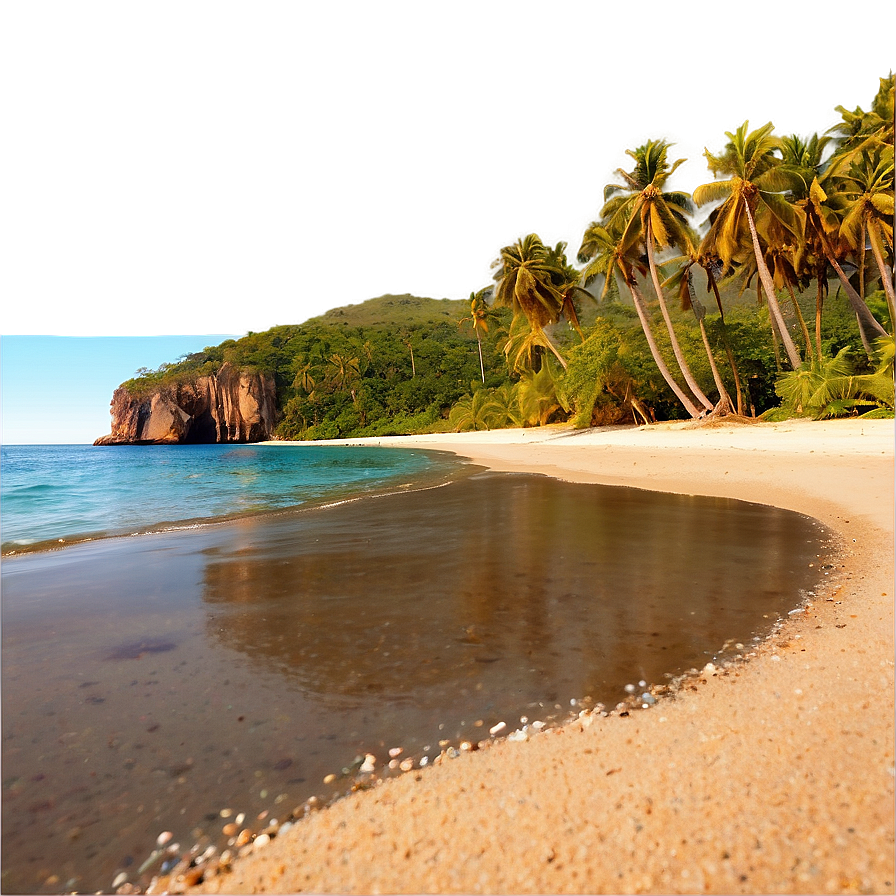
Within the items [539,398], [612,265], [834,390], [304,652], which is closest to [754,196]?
[612,265]

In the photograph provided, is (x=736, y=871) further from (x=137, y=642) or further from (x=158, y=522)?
(x=158, y=522)

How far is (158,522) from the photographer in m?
10.1

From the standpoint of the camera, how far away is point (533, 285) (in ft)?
109

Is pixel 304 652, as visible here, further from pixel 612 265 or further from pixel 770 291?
pixel 612 265

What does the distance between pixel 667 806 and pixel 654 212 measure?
27013 millimetres

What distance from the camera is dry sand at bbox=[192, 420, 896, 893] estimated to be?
1.42 m

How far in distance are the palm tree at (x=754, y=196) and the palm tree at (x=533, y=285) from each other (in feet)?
41.2

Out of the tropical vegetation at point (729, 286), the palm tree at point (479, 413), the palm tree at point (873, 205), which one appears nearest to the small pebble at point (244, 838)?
the tropical vegetation at point (729, 286)

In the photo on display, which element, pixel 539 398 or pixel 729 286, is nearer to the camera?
pixel 729 286

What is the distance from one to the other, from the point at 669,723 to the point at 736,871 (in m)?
0.85

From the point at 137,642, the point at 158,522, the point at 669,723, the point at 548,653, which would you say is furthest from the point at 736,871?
the point at 158,522

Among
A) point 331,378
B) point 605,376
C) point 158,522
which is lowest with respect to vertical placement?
point 158,522

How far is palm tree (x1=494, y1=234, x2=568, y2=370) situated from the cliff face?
57642 mm

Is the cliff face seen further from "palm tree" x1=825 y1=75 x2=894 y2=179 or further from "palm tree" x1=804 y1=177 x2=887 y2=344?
"palm tree" x1=825 y1=75 x2=894 y2=179
